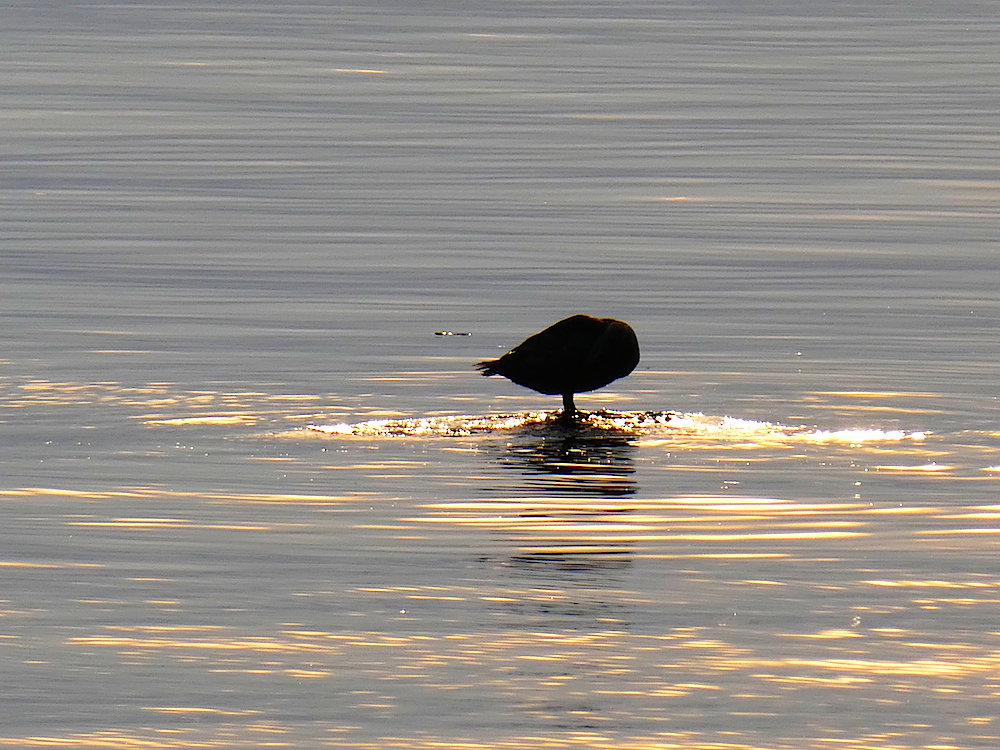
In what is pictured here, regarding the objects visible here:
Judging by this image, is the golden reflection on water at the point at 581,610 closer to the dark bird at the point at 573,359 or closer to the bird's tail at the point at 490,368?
the dark bird at the point at 573,359

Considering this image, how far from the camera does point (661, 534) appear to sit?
10125 millimetres

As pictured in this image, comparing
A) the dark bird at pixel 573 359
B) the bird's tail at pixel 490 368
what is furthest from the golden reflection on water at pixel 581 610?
the bird's tail at pixel 490 368

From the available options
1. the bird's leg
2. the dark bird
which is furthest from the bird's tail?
the bird's leg

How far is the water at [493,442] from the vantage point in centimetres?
801

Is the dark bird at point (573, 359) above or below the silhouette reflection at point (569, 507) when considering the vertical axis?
above

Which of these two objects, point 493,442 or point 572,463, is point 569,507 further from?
point 493,442

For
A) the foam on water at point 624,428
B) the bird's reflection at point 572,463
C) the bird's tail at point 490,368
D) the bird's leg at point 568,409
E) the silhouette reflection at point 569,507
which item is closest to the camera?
the silhouette reflection at point 569,507

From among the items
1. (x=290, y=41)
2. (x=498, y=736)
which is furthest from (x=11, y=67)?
(x=498, y=736)

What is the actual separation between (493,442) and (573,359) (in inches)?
28.7

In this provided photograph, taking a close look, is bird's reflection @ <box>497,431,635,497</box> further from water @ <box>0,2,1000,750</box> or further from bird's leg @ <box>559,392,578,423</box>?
bird's leg @ <box>559,392,578,423</box>

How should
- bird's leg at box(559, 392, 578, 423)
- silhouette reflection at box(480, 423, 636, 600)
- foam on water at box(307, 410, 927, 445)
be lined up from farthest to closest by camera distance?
bird's leg at box(559, 392, 578, 423), foam on water at box(307, 410, 927, 445), silhouette reflection at box(480, 423, 636, 600)

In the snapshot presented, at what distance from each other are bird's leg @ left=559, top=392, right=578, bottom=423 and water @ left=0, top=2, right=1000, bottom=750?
0.57 feet

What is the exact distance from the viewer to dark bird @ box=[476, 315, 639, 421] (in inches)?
490

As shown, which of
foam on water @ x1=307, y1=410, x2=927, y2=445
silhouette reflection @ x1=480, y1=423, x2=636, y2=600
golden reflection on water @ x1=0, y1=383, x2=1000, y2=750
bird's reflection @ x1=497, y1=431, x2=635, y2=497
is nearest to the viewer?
golden reflection on water @ x1=0, y1=383, x2=1000, y2=750
